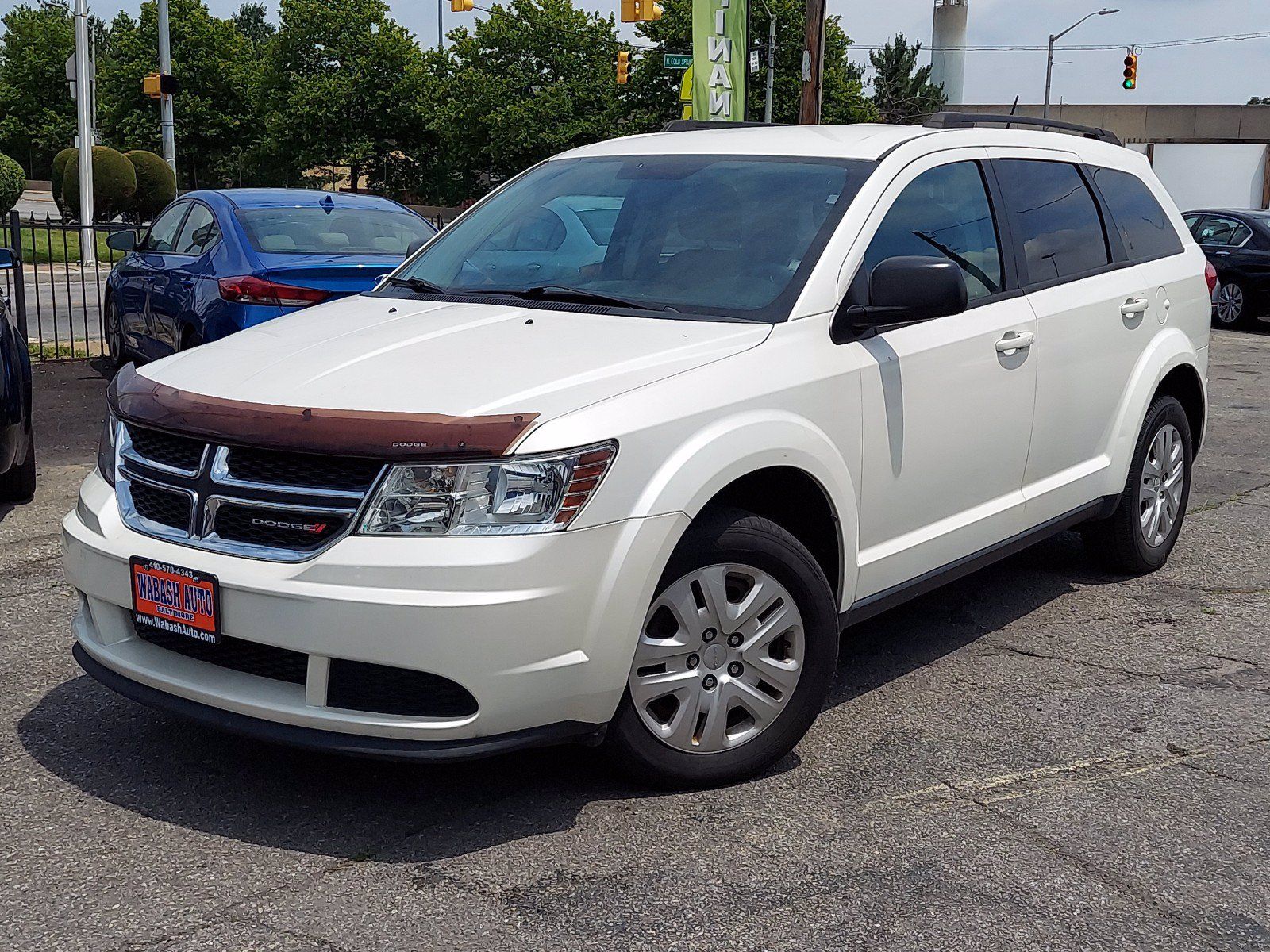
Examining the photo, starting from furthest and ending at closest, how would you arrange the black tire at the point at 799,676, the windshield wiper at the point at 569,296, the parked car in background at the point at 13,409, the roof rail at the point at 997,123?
the parked car in background at the point at 13,409
the roof rail at the point at 997,123
the windshield wiper at the point at 569,296
the black tire at the point at 799,676

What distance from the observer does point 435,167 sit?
62.1m

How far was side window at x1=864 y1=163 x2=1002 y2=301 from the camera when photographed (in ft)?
14.4

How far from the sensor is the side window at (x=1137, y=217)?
5.72 meters

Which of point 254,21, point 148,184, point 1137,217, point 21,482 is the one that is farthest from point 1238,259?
point 254,21

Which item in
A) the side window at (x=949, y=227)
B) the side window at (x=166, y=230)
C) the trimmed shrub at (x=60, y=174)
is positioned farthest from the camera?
the trimmed shrub at (x=60, y=174)

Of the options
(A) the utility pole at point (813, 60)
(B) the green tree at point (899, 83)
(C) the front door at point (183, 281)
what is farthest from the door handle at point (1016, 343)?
(B) the green tree at point (899, 83)

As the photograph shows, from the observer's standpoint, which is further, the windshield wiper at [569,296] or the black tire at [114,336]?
the black tire at [114,336]

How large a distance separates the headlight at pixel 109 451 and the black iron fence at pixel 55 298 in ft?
12.5

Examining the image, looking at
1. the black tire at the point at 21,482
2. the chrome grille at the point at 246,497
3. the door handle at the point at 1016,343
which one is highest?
the door handle at the point at 1016,343

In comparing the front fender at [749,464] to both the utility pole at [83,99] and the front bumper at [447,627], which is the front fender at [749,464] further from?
the utility pole at [83,99]

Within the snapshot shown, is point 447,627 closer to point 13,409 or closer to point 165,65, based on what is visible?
point 13,409

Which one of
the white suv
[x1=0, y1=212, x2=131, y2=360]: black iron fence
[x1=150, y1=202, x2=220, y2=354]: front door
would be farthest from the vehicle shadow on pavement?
[x1=150, y1=202, x2=220, y2=354]: front door

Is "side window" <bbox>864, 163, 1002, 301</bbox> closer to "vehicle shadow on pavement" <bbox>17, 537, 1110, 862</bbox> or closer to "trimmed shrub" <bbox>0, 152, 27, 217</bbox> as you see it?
"vehicle shadow on pavement" <bbox>17, 537, 1110, 862</bbox>

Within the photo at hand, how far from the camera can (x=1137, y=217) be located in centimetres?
590
